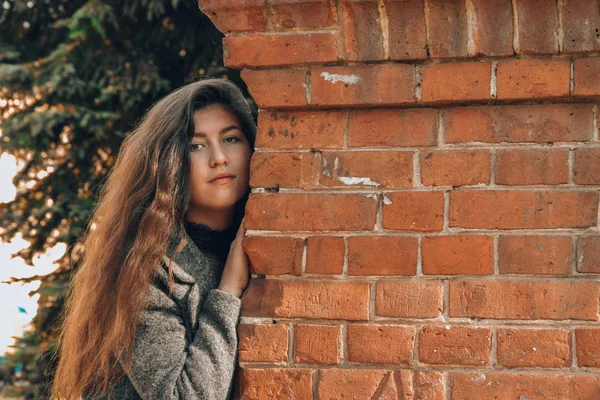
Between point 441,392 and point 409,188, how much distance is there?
0.50 metres

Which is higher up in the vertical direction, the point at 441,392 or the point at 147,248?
the point at 147,248

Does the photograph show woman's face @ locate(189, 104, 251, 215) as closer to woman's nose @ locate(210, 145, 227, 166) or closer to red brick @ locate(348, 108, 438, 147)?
woman's nose @ locate(210, 145, 227, 166)

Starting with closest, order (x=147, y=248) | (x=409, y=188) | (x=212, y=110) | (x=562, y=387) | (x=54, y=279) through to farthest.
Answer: (x=562, y=387) → (x=409, y=188) → (x=147, y=248) → (x=212, y=110) → (x=54, y=279)

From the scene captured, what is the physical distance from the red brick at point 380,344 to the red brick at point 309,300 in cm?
4

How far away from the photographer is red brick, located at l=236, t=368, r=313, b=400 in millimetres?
1977

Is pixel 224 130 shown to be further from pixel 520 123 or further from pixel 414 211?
pixel 520 123

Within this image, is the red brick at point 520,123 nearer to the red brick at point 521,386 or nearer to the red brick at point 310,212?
the red brick at point 310,212

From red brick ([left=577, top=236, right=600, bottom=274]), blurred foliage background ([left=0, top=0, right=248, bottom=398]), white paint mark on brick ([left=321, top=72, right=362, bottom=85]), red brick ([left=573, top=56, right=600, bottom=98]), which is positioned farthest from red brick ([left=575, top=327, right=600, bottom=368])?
blurred foliage background ([left=0, top=0, right=248, bottom=398])

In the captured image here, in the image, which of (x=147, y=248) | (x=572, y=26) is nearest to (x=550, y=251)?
(x=572, y=26)

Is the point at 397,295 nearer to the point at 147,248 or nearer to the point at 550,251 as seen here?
the point at 550,251

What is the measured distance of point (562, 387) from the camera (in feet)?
6.13

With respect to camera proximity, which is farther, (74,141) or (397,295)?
(74,141)

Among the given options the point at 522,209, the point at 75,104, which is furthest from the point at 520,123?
the point at 75,104

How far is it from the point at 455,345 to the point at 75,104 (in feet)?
13.1
